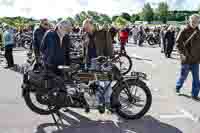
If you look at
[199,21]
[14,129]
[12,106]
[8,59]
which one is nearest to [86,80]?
[14,129]

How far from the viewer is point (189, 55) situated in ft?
23.2

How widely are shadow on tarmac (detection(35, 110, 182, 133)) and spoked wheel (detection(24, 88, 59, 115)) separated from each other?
0.29m

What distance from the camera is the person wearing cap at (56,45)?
5.59 meters

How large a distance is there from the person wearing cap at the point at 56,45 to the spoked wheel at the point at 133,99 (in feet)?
3.61

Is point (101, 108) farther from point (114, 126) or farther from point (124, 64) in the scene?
point (124, 64)

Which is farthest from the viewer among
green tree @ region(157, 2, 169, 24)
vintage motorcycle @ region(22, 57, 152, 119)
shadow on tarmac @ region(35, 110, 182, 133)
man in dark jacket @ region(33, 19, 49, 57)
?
green tree @ region(157, 2, 169, 24)

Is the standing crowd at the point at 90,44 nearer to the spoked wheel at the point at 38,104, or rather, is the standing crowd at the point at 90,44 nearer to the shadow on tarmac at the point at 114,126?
the spoked wheel at the point at 38,104

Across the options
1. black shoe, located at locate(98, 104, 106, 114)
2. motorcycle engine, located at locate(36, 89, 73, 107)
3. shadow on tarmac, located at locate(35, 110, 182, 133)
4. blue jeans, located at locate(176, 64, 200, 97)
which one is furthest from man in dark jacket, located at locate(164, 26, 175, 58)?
motorcycle engine, located at locate(36, 89, 73, 107)

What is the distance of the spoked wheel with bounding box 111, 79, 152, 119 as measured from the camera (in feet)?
18.6

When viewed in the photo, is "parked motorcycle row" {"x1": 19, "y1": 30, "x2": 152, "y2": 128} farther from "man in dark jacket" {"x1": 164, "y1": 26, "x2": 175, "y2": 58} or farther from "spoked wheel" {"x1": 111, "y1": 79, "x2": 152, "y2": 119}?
"man in dark jacket" {"x1": 164, "y1": 26, "x2": 175, "y2": 58}

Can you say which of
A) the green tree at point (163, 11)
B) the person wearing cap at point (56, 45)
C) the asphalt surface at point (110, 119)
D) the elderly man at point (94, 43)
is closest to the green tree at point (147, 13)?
the green tree at point (163, 11)

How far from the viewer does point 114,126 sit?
544 centimetres

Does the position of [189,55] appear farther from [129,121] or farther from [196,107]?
[129,121]

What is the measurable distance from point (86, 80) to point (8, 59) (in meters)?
7.30
